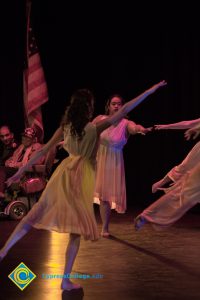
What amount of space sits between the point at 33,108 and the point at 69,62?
1.11 metres

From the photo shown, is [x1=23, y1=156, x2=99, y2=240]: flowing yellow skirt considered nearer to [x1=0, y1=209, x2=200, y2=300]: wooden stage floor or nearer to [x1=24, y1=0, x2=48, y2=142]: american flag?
[x1=0, y1=209, x2=200, y2=300]: wooden stage floor

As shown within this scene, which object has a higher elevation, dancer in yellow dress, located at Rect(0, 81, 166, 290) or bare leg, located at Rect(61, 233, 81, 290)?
dancer in yellow dress, located at Rect(0, 81, 166, 290)

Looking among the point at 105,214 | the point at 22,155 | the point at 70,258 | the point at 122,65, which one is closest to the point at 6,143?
the point at 22,155

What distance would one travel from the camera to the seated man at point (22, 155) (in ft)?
28.0

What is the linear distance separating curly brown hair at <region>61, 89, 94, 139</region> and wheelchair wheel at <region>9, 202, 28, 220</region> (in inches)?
173

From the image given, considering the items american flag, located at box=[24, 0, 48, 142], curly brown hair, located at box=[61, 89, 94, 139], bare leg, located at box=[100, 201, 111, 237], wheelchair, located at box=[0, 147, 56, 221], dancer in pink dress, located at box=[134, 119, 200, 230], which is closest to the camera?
curly brown hair, located at box=[61, 89, 94, 139]

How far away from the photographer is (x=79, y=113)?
4.23 m

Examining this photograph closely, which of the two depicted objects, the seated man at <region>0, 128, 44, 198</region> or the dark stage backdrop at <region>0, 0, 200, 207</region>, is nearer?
the seated man at <region>0, 128, 44, 198</region>


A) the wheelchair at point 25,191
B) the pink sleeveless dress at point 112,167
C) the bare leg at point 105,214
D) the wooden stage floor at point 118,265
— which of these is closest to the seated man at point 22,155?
the wheelchair at point 25,191

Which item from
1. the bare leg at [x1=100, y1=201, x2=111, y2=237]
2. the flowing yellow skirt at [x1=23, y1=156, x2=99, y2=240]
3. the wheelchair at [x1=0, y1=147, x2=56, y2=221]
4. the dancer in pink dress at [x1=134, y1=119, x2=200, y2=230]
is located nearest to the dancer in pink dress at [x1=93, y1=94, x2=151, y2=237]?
the bare leg at [x1=100, y1=201, x2=111, y2=237]

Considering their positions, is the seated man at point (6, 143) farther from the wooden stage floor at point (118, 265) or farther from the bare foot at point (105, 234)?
the bare foot at point (105, 234)

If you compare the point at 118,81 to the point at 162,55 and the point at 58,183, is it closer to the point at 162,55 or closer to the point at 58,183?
the point at 162,55

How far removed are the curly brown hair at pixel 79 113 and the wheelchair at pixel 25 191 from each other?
12.9 ft

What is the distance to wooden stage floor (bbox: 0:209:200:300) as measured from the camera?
13.4 feet
